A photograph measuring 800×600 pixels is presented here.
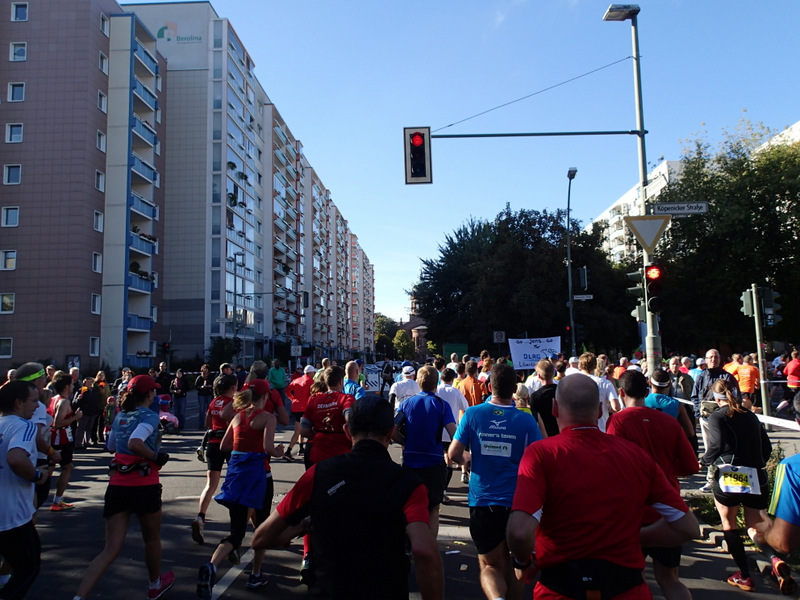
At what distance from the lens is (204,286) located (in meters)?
48.7

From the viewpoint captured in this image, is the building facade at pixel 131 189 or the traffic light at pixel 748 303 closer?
the traffic light at pixel 748 303

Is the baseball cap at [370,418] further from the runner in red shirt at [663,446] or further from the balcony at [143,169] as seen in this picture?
the balcony at [143,169]

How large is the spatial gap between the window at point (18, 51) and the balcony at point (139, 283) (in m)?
13.7

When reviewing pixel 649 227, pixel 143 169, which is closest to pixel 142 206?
pixel 143 169

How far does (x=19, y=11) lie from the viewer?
117ft

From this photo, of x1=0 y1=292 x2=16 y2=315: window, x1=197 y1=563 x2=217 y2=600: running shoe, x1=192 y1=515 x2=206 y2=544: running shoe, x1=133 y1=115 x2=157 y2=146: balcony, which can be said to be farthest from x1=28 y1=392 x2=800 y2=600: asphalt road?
x1=133 y1=115 x2=157 y2=146: balcony

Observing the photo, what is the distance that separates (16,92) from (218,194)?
16.9 m

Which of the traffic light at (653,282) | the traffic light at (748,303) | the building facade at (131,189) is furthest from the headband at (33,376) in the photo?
the building facade at (131,189)

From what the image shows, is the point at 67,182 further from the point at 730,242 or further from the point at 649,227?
the point at 730,242

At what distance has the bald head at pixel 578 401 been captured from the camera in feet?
9.10

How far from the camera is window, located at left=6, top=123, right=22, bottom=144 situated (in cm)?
3494

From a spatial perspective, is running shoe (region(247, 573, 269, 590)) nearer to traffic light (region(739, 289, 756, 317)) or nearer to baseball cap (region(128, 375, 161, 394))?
baseball cap (region(128, 375, 161, 394))

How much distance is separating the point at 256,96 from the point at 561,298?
42.3m

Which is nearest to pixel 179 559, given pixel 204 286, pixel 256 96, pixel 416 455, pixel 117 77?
pixel 416 455
